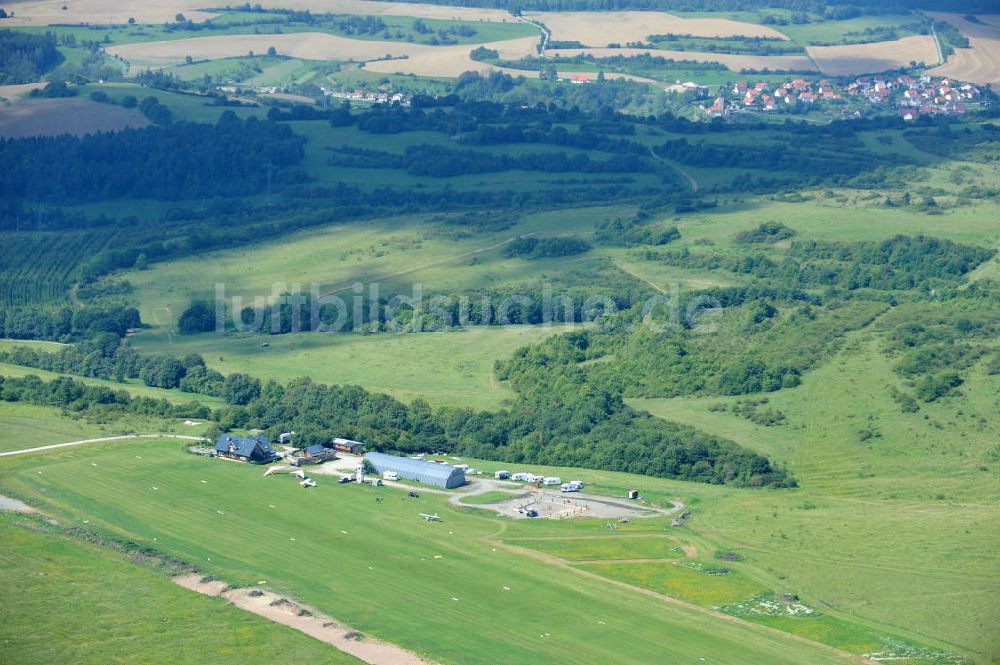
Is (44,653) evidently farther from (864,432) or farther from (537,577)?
(864,432)

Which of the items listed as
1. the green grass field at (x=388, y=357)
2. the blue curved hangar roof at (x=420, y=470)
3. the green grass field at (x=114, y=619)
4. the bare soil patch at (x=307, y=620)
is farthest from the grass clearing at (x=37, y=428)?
the bare soil patch at (x=307, y=620)

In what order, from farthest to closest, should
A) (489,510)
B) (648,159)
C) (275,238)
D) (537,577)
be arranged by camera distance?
1. (648,159)
2. (275,238)
3. (489,510)
4. (537,577)

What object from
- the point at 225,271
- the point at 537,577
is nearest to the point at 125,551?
the point at 537,577

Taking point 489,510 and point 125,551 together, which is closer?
point 125,551

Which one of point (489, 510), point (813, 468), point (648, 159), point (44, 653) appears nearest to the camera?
point (44, 653)

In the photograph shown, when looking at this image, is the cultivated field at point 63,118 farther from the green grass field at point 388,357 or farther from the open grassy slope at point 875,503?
the open grassy slope at point 875,503

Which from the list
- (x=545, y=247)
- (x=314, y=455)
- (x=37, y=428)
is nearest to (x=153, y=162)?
(x=545, y=247)

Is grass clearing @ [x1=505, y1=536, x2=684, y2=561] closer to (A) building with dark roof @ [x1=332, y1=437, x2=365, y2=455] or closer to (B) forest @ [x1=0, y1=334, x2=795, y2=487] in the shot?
(B) forest @ [x1=0, y1=334, x2=795, y2=487]
